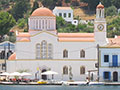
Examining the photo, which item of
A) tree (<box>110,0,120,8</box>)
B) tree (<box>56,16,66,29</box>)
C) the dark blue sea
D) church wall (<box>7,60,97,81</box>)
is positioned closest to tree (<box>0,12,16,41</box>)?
tree (<box>56,16,66,29</box>)

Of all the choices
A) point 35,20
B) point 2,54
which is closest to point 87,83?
point 35,20

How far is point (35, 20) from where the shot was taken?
11925 centimetres

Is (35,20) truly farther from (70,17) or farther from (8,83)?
(70,17)

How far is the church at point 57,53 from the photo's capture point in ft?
385

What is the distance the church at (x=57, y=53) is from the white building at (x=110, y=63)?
262 cm

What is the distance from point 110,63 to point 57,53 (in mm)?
8518

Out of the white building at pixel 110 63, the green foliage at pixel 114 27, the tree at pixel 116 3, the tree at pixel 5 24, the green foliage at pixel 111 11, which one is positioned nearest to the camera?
the white building at pixel 110 63

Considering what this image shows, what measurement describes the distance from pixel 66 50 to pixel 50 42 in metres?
Result: 2.68

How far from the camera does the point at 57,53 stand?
117750 mm

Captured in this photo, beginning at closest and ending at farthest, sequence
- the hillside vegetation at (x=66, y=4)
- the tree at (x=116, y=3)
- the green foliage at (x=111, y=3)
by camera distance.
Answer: the hillside vegetation at (x=66, y=4) → the green foliage at (x=111, y=3) → the tree at (x=116, y=3)

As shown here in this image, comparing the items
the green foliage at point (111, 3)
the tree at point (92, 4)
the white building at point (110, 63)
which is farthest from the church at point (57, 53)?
the tree at point (92, 4)

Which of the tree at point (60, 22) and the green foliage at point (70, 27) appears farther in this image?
the tree at point (60, 22)

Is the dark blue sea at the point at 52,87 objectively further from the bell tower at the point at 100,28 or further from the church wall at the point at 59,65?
the bell tower at the point at 100,28

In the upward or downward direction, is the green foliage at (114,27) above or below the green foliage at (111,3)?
below
